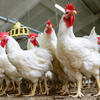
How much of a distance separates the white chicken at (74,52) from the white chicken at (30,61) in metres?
0.46

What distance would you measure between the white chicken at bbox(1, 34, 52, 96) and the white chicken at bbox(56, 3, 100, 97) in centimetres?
46

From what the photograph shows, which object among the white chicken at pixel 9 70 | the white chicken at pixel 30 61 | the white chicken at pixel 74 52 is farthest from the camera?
the white chicken at pixel 9 70

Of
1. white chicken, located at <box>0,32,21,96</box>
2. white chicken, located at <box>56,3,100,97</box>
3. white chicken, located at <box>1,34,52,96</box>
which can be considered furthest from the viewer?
white chicken, located at <box>0,32,21,96</box>

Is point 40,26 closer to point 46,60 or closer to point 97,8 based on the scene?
point 97,8

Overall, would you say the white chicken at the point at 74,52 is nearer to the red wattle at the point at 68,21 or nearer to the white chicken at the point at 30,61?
the red wattle at the point at 68,21

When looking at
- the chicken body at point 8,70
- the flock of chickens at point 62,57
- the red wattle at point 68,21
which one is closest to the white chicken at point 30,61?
the flock of chickens at point 62,57

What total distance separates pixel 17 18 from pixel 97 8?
10.4 feet

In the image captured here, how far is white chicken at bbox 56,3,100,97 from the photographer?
2.18 m

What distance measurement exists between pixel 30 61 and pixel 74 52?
0.88 meters

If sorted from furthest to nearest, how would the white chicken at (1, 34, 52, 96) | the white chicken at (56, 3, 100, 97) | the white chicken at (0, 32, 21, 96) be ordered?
the white chicken at (0, 32, 21, 96)
the white chicken at (1, 34, 52, 96)
the white chicken at (56, 3, 100, 97)

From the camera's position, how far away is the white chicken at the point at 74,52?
7.14 ft

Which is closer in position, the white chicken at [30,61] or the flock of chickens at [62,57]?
the flock of chickens at [62,57]

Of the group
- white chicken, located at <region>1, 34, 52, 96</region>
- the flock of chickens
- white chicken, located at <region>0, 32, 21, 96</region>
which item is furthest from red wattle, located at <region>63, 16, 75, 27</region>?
white chicken, located at <region>0, 32, 21, 96</region>

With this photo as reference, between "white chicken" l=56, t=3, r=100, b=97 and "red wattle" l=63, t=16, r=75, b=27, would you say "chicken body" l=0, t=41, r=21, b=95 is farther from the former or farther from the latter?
"red wattle" l=63, t=16, r=75, b=27
